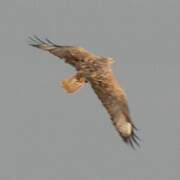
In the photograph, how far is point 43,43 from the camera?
973 inches

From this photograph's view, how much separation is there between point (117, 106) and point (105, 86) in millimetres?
633

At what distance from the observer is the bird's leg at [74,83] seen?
71.6ft

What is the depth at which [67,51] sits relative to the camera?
77.8ft

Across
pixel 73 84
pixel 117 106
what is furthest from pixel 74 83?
pixel 117 106

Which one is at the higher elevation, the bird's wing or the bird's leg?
the bird's leg

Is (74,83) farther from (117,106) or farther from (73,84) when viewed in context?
(117,106)

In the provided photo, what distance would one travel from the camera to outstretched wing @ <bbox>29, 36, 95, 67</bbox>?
911 inches

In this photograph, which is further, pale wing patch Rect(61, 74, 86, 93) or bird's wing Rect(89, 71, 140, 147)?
pale wing patch Rect(61, 74, 86, 93)

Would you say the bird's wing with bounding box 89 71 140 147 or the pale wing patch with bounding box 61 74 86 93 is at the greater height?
the pale wing patch with bounding box 61 74 86 93

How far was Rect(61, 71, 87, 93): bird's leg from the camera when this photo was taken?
21.8 m

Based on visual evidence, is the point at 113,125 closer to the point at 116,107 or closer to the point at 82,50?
the point at 116,107

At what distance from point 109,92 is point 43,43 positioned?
385 centimetres

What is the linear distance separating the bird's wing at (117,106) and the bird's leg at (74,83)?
323mm

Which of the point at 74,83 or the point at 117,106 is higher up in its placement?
the point at 74,83
